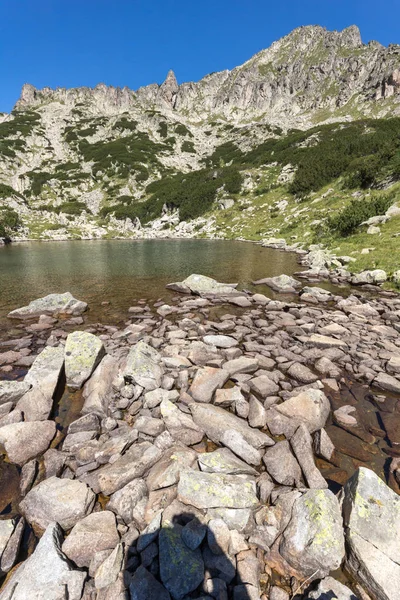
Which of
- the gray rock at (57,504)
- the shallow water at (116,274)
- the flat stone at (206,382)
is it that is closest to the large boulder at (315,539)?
the gray rock at (57,504)

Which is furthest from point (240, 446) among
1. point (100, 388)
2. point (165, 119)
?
point (165, 119)

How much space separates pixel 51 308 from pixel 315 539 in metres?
15.8

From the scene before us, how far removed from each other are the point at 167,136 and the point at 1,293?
151m

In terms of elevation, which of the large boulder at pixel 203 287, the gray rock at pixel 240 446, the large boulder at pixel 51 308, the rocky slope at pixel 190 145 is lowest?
the large boulder at pixel 51 308

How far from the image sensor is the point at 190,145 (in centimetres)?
13750

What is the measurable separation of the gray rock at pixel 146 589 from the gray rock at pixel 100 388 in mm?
3885

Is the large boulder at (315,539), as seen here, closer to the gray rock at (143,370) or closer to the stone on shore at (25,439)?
the gray rock at (143,370)

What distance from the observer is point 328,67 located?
542ft

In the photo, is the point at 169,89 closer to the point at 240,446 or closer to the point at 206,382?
the point at 206,382

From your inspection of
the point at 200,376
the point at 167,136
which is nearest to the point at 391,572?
the point at 200,376

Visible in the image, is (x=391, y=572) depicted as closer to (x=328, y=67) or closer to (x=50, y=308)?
(x=50, y=308)

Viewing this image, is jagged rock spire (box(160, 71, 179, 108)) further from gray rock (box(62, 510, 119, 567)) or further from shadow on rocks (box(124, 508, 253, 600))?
shadow on rocks (box(124, 508, 253, 600))

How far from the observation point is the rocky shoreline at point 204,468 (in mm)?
3584

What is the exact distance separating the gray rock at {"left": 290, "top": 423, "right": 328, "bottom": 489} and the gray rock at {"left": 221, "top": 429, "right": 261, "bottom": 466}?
84 cm
